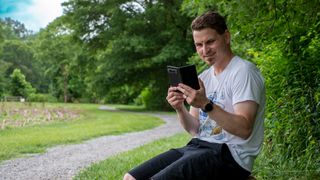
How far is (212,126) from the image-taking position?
233 cm

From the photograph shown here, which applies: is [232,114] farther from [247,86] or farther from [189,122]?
[189,122]

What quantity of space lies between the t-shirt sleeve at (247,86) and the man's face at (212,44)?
0.21 metres

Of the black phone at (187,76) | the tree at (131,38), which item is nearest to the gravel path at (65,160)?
the black phone at (187,76)

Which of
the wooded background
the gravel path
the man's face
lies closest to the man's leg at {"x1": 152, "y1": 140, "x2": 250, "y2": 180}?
the man's face

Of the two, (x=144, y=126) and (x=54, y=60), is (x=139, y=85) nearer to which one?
(x=54, y=60)

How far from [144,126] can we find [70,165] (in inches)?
290

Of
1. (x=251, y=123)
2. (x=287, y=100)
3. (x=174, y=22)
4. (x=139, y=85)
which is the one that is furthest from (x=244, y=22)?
(x=139, y=85)

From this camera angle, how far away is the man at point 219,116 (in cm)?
209

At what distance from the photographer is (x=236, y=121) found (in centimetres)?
206

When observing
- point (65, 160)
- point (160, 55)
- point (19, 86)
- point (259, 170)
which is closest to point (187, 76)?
point (259, 170)

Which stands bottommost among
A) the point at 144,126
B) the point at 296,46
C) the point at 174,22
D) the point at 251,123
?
the point at 144,126

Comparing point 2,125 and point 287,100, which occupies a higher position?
point 287,100

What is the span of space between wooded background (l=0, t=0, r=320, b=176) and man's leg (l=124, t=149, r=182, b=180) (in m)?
2.01

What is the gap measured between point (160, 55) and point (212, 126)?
69.3 feet
